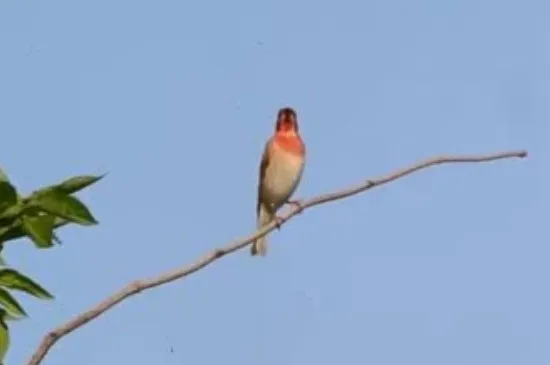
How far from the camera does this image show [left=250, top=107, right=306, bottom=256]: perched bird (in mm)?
11906

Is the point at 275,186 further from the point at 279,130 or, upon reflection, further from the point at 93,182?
the point at 93,182

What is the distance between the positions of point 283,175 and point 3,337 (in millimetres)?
9679

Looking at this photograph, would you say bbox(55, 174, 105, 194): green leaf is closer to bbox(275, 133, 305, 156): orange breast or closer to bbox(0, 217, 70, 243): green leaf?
bbox(0, 217, 70, 243): green leaf

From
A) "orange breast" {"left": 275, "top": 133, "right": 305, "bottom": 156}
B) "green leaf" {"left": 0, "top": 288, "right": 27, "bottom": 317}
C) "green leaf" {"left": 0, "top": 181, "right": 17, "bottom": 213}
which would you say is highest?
"green leaf" {"left": 0, "top": 181, "right": 17, "bottom": 213}

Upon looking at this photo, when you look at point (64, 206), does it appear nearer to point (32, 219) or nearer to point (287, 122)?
point (32, 219)

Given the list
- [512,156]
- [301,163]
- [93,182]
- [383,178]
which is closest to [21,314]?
[93,182]

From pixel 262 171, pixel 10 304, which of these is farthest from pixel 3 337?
pixel 262 171

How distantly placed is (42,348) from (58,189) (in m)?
0.46

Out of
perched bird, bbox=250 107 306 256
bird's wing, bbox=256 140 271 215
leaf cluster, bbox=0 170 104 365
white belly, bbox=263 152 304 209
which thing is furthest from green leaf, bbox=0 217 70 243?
bird's wing, bbox=256 140 271 215

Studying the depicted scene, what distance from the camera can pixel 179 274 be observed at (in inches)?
84.5

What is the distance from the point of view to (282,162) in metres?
11.9

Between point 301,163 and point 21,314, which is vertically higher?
point 21,314

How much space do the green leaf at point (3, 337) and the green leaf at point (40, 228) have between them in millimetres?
160

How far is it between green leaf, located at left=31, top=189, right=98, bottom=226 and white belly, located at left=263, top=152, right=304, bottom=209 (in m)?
9.52
